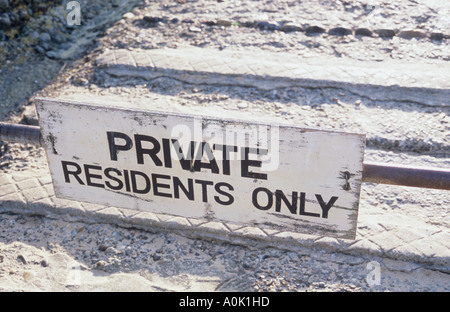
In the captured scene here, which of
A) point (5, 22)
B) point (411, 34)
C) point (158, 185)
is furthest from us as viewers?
point (5, 22)

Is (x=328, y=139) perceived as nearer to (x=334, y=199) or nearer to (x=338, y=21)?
(x=334, y=199)

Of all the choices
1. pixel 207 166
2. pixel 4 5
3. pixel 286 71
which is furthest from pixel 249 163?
pixel 4 5

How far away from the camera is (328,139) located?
1701 millimetres

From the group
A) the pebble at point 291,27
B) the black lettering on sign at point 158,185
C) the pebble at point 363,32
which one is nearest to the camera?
the black lettering on sign at point 158,185

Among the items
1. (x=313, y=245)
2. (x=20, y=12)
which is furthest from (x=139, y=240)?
(x=20, y=12)

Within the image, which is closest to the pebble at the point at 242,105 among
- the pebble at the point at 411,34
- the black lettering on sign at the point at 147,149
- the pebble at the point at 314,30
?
the pebble at the point at 314,30

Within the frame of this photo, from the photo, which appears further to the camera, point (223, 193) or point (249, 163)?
point (223, 193)

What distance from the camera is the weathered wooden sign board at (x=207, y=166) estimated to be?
176 centimetres

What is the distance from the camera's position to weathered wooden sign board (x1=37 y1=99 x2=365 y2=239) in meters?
1.76

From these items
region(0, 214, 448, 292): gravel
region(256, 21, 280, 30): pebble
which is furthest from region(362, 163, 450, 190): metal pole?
region(256, 21, 280, 30): pebble

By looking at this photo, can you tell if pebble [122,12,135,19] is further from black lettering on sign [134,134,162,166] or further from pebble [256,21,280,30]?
black lettering on sign [134,134,162,166]

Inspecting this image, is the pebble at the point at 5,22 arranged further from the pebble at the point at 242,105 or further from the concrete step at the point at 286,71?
the pebble at the point at 242,105

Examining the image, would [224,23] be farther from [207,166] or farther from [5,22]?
[207,166]

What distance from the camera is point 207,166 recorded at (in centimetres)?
189
